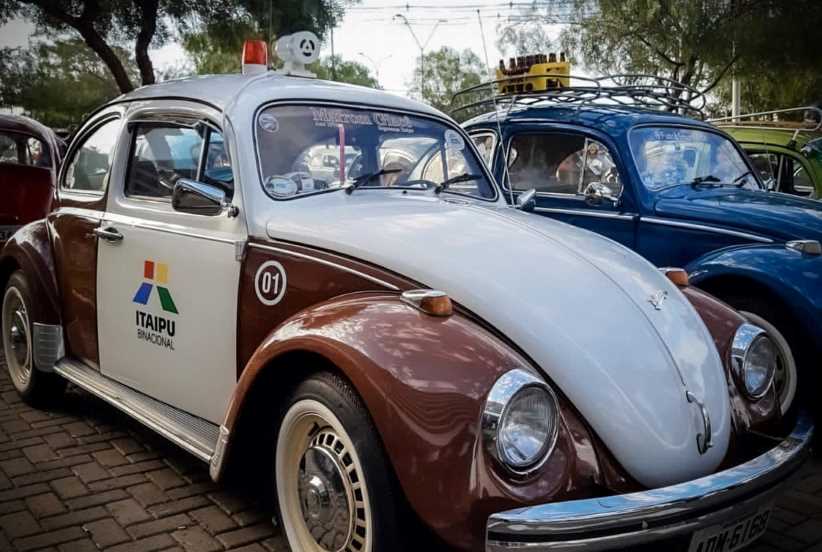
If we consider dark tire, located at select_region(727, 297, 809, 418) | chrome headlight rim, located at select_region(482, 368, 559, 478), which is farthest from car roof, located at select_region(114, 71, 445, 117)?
dark tire, located at select_region(727, 297, 809, 418)

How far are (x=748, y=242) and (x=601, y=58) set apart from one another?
61.6 feet

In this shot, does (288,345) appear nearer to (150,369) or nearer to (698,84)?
(150,369)

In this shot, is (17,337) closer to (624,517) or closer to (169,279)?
(169,279)

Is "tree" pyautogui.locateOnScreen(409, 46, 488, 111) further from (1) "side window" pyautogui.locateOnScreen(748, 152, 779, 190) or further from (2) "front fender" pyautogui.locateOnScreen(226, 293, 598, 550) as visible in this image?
(2) "front fender" pyautogui.locateOnScreen(226, 293, 598, 550)

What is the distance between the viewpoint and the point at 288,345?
2.51 metres

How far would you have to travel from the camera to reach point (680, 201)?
5164mm

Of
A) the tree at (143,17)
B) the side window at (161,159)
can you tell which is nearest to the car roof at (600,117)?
the side window at (161,159)

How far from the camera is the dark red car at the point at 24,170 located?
817 centimetres

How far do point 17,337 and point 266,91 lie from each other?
2476mm

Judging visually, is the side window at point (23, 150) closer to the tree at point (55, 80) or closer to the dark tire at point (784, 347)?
the dark tire at point (784, 347)

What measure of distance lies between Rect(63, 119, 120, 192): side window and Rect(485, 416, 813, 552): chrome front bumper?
117 inches

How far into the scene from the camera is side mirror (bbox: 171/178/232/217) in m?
3.12

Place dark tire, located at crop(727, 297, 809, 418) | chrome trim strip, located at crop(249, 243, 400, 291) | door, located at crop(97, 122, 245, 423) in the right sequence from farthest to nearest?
1. dark tire, located at crop(727, 297, 809, 418)
2. door, located at crop(97, 122, 245, 423)
3. chrome trim strip, located at crop(249, 243, 400, 291)

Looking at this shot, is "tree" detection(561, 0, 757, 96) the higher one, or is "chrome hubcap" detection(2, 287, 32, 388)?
"tree" detection(561, 0, 757, 96)
